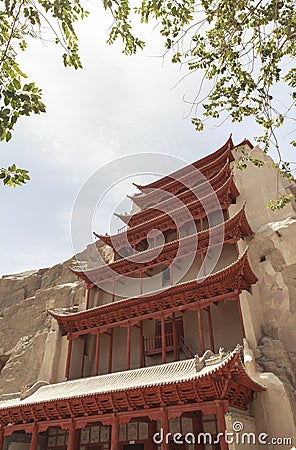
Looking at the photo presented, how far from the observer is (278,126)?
6355 millimetres

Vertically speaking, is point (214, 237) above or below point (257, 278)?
above

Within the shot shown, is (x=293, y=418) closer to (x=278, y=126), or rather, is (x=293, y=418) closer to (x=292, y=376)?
(x=292, y=376)

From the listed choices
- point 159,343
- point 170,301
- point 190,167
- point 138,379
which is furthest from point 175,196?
point 138,379

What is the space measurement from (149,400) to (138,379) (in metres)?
1.52

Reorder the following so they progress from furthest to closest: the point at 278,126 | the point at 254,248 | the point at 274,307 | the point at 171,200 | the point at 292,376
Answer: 1. the point at 171,200
2. the point at 254,248
3. the point at 274,307
4. the point at 292,376
5. the point at 278,126

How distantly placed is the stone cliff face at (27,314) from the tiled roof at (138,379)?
6.02 meters

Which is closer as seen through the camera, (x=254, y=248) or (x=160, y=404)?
(x=160, y=404)

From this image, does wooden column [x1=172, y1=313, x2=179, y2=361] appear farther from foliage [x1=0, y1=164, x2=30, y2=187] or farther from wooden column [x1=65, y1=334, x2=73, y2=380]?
foliage [x1=0, y1=164, x2=30, y2=187]

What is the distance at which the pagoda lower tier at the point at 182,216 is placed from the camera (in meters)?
20.3

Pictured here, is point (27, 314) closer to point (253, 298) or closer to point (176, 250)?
point (176, 250)

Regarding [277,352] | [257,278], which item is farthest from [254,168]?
[277,352]

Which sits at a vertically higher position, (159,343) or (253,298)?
(253,298)

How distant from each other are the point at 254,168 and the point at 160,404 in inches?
584

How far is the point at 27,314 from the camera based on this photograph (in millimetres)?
26297
